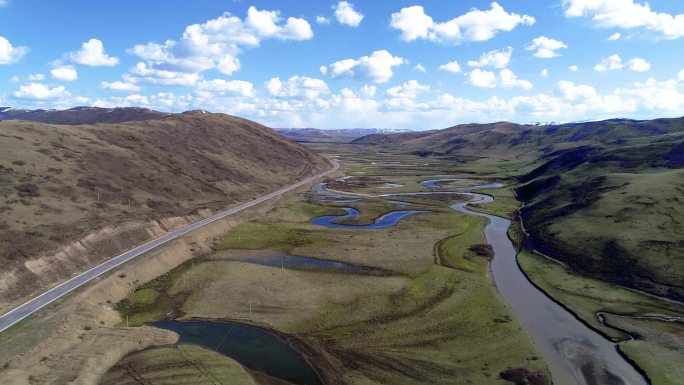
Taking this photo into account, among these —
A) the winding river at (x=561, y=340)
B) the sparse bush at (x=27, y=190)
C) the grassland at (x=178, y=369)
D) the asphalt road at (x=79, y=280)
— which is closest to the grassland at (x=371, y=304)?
the winding river at (x=561, y=340)

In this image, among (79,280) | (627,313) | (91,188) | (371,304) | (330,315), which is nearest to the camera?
(330,315)

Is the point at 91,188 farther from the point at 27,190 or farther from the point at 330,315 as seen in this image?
the point at 330,315

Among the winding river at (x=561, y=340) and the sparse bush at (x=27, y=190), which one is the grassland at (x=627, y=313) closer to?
the winding river at (x=561, y=340)

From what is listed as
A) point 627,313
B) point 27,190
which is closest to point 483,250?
point 627,313

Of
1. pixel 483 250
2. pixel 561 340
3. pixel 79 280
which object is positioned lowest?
pixel 561 340

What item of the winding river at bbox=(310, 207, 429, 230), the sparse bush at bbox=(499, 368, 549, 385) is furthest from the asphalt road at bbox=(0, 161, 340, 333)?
the sparse bush at bbox=(499, 368, 549, 385)

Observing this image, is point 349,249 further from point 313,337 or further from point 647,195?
point 647,195

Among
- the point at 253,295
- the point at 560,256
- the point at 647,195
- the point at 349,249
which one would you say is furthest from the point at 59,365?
the point at 647,195
